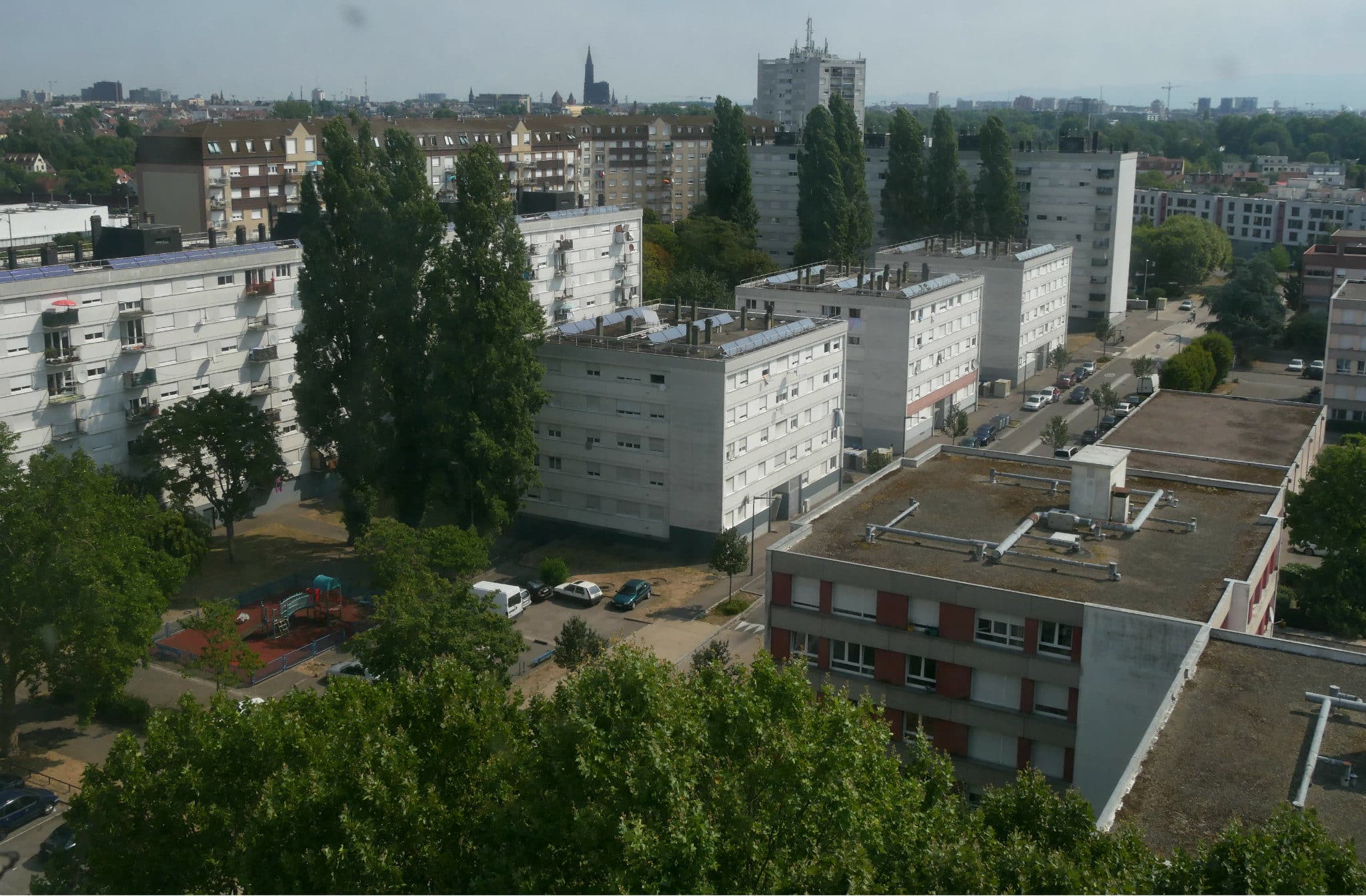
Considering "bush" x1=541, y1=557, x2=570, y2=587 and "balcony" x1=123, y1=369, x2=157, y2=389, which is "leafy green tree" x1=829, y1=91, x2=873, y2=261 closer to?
"bush" x1=541, y1=557, x2=570, y2=587

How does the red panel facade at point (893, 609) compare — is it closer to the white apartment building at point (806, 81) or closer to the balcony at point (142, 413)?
the balcony at point (142, 413)

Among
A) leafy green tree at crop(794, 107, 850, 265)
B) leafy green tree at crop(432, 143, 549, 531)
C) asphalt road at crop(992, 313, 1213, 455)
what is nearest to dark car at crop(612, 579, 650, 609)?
leafy green tree at crop(432, 143, 549, 531)

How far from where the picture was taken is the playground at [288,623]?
2797 cm

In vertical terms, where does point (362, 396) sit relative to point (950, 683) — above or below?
above

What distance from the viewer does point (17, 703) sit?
25703 mm

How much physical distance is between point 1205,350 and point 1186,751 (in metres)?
41.2

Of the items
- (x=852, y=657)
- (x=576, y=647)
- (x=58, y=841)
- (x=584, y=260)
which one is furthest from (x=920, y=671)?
(x=584, y=260)

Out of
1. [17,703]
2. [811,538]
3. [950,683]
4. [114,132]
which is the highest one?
[114,132]

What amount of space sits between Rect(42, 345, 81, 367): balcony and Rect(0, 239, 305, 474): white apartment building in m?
0.03

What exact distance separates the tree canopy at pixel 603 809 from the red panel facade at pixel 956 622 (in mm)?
5975

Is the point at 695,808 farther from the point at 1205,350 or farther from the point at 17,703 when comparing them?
the point at 1205,350

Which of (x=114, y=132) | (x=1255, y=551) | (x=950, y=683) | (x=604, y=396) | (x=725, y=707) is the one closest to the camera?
(x=725, y=707)

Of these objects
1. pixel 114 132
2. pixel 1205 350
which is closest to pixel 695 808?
pixel 1205 350

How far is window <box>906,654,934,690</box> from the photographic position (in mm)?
21078
